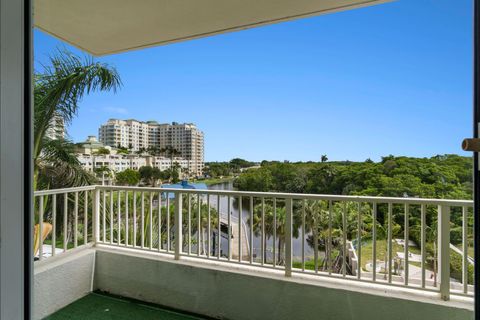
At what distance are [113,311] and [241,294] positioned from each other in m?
1.06

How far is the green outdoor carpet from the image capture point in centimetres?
210

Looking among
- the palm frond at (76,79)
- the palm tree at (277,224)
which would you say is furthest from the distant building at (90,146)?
the palm tree at (277,224)

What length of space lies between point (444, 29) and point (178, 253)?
2433mm

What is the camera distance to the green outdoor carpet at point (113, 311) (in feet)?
6.88

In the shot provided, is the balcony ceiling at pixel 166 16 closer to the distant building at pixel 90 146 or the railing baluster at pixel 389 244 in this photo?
the distant building at pixel 90 146

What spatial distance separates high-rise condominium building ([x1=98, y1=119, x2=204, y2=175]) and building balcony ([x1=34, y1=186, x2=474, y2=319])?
371 millimetres

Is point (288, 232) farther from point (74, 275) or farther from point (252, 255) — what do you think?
point (74, 275)

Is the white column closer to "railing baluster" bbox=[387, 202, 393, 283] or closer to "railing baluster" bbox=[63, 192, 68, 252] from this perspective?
"railing baluster" bbox=[63, 192, 68, 252]

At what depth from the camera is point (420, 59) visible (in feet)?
5.11

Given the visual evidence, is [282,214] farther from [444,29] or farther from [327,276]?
[444,29]

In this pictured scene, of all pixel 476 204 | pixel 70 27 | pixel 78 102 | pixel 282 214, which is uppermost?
pixel 70 27

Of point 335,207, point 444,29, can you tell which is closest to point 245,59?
point 335,207

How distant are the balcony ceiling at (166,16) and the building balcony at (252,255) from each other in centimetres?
119

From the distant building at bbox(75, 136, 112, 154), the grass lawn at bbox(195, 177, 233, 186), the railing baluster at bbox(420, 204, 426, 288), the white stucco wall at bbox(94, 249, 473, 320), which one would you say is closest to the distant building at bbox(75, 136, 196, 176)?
the distant building at bbox(75, 136, 112, 154)
